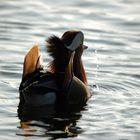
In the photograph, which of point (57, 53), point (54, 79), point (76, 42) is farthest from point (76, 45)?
point (54, 79)

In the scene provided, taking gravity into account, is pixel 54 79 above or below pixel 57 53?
below

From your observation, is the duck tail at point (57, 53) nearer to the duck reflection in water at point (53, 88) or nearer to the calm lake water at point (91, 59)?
the duck reflection in water at point (53, 88)

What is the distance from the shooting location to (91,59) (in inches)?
559

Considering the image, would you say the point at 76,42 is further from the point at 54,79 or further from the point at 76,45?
the point at 54,79

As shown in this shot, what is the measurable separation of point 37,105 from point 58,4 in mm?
7314

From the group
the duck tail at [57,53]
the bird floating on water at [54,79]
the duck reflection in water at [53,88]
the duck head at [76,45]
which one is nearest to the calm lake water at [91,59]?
the duck reflection in water at [53,88]

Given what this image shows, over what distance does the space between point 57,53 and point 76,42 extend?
63 cm

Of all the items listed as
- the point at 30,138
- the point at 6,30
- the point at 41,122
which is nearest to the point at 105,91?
the point at 41,122

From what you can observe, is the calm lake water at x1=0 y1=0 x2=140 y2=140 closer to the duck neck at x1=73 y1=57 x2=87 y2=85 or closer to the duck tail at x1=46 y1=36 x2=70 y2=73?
the duck neck at x1=73 y1=57 x2=87 y2=85

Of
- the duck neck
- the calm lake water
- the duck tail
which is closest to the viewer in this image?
the calm lake water

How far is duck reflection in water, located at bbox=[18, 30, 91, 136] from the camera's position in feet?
35.9

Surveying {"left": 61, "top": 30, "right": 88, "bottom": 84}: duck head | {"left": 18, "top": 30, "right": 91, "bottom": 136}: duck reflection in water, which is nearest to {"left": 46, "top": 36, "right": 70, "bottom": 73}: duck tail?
{"left": 18, "top": 30, "right": 91, "bottom": 136}: duck reflection in water

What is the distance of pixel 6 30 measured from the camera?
15.7 metres

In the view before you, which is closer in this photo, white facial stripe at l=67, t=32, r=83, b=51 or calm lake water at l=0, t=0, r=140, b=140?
calm lake water at l=0, t=0, r=140, b=140
